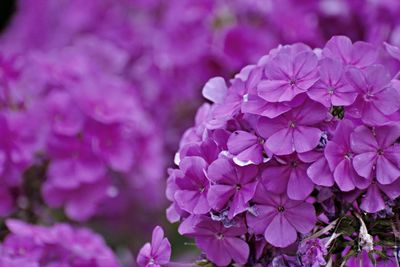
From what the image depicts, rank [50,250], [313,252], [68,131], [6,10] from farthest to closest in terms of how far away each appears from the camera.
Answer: [6,10]
[68,131]
[50,250]
[313,252]

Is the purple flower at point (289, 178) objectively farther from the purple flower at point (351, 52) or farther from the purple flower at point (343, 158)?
the purple flower at point (351, 52)

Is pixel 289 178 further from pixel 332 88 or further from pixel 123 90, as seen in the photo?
pixel 123 90

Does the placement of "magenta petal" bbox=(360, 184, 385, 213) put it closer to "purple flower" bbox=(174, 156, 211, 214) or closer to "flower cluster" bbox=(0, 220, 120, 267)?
"purple flower" bbox=(174, 156, 211, 214)

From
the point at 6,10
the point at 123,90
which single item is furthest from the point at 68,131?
the point at 6,10

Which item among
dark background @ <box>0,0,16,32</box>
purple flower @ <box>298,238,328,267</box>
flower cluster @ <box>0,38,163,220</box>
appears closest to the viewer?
purple flower @ <box>298,238,328,267</box>

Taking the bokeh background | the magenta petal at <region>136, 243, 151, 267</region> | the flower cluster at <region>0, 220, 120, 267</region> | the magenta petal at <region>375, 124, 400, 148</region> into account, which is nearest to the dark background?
the bokeh background

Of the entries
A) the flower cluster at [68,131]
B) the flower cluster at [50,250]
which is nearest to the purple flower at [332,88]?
the flower cluster at [50,250]
